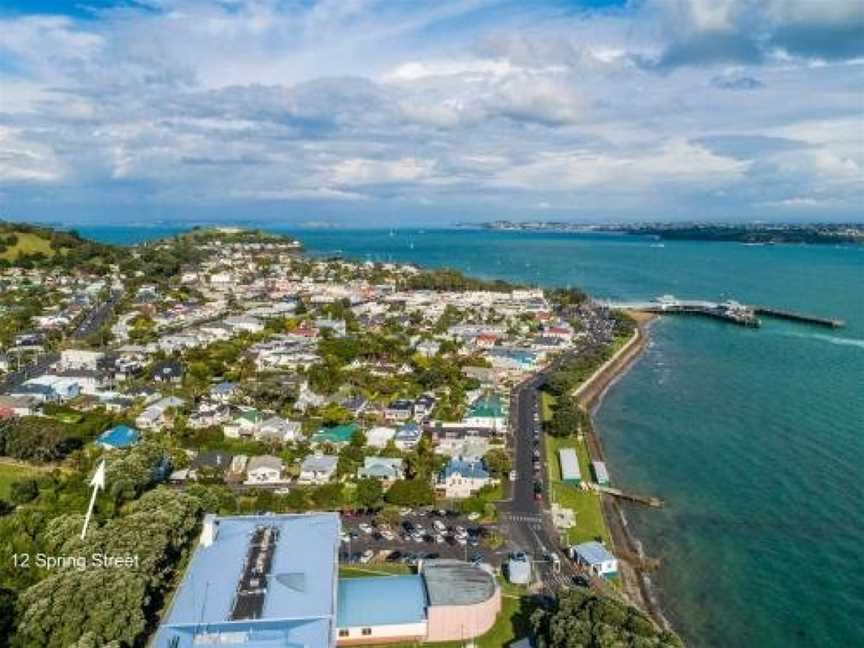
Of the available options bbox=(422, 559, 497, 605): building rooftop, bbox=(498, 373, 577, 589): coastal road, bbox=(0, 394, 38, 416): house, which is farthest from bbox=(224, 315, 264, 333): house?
bbox=(422, 559, 497, 605): building rooftop

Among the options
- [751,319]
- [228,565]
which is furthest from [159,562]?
[751,319]

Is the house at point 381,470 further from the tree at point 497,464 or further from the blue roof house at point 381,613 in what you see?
the blue roof house at point 381,613

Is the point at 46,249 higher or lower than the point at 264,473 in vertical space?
higher

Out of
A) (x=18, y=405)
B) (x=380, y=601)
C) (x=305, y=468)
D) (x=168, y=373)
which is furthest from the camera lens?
(x=168, y=373)

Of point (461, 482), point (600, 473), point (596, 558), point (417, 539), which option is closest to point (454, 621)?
point (417, 539)

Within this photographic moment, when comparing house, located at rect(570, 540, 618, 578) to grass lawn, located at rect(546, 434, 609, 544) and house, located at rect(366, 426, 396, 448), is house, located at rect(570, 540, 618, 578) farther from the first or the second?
house, located at rect(366, 426, 396, 448)

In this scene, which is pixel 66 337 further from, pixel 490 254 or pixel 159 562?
pixel 490 254

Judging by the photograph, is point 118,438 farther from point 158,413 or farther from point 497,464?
point 497,464

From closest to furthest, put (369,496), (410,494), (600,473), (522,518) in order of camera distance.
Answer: (522,518)
(410,494)
(369,496)
(600,473)
